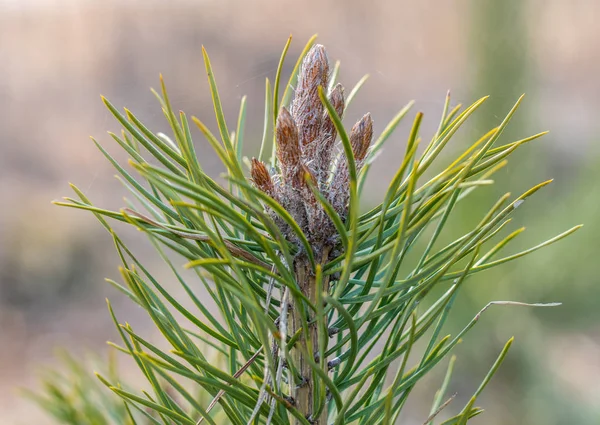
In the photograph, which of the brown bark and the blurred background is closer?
the brown bark

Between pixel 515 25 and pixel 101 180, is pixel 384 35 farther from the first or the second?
pixel 515 25

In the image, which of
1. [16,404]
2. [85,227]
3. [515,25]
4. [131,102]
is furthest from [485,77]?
[131,102]

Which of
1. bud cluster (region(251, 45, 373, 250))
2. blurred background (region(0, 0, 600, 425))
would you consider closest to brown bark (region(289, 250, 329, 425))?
bud cluster (region(251, 45, 373, 250))

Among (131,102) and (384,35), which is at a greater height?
(384,35)

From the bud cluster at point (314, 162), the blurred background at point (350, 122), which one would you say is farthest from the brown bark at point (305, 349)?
the blurred background at point (350, 122)

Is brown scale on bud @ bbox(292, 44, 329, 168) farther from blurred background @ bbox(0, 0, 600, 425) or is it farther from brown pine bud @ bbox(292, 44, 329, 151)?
blurred background @ bbox(0, 0, 600, 425)

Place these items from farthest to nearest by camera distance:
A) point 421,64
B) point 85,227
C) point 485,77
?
point 421,64 → point 85,227 → point 485,77

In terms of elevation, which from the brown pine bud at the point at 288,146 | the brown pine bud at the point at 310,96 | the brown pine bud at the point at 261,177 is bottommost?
the brown pine bud at the point at 261,177

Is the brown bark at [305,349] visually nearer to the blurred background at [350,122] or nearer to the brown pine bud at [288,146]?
the brown pine bud at [288,146]
